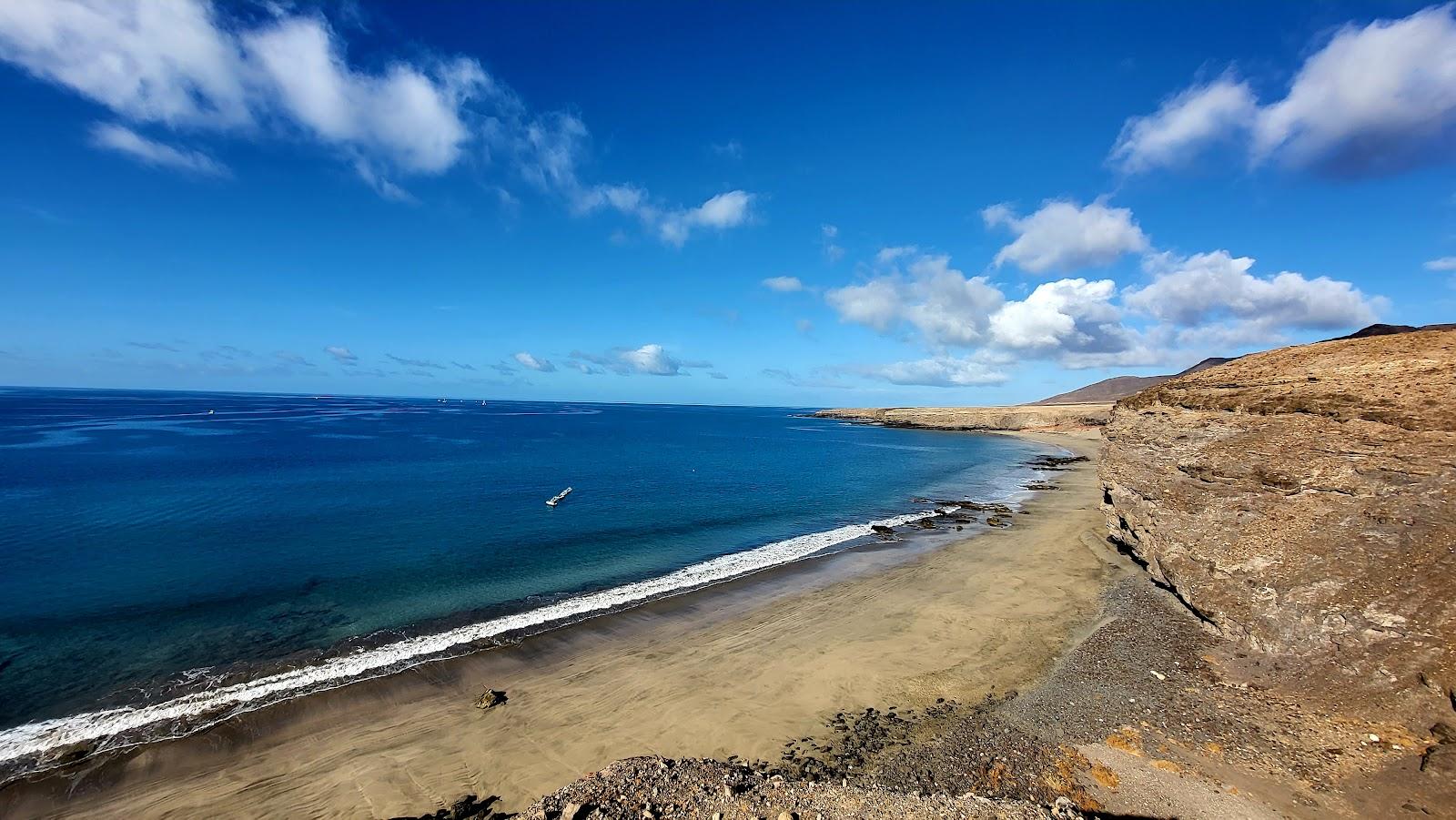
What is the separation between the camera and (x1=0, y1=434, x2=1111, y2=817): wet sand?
36.8ft

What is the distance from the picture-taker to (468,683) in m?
15.4

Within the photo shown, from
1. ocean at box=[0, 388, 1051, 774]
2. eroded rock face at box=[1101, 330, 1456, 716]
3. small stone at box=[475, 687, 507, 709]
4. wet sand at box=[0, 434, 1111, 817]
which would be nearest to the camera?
wet sand at box=[0, 434, 1111, 817]

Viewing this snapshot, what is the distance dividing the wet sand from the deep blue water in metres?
4.41

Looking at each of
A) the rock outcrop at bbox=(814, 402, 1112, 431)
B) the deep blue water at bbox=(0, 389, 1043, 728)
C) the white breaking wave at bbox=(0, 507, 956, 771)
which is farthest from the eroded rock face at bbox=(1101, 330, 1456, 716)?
the rock outcrop at bbox=(814, 402, 1112, 431)

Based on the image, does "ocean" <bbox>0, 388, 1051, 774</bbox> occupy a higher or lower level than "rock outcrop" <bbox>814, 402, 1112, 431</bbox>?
lower

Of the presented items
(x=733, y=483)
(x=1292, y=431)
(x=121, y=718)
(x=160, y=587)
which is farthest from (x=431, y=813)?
(x=733, y=483)

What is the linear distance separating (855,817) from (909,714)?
5.67 m

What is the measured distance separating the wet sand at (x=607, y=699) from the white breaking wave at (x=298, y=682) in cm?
79

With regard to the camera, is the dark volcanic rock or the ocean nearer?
the dark volcanic rock

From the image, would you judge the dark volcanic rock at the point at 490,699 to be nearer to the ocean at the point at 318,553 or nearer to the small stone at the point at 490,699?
the small stone at the point at 490,699

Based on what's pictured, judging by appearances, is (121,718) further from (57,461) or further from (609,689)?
(57,461)

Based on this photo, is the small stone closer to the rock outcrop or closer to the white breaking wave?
the white breaking wave

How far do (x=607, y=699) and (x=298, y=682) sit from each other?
951 cm

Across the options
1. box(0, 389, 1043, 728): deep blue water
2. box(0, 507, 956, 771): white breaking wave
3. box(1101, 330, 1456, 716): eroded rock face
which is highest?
box(1101, 330, 1456, 716): eroded rock face
